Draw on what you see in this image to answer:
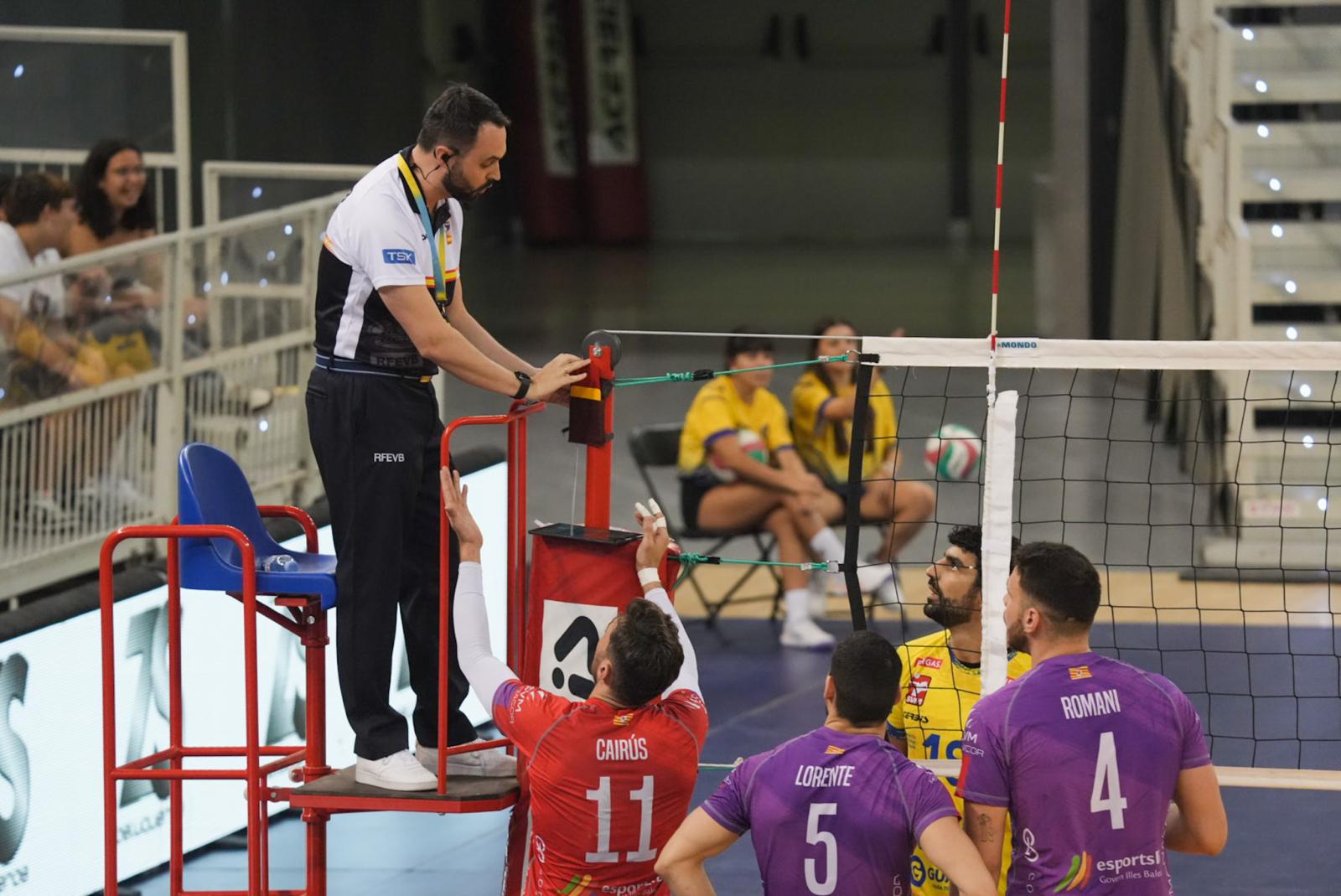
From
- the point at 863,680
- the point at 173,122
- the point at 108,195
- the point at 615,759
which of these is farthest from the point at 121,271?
the point at 863,680

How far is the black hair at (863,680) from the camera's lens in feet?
11.6

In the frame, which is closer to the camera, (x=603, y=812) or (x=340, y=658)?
(x=603, y=812)

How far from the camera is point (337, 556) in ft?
14.1

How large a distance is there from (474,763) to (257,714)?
55 centimetres

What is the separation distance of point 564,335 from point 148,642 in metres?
10.9

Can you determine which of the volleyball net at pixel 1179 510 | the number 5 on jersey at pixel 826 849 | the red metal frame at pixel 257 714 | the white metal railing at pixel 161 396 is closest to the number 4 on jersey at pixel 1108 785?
the number 5 on jersey at pixel 826 849

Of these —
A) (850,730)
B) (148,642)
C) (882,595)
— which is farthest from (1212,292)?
(850,730)

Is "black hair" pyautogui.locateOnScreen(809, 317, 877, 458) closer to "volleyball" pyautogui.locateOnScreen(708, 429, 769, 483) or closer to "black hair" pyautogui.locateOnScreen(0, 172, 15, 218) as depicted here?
"volleyball" pyautogui.locateOnScreen(708, 429, 769, 483)

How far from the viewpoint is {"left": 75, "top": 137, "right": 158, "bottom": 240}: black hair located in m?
6.88

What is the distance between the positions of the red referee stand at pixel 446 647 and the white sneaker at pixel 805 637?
4266 millimetres

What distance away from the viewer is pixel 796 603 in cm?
860

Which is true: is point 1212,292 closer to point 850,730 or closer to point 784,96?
point 850,730

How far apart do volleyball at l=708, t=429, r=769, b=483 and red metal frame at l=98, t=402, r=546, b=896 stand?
411 cm

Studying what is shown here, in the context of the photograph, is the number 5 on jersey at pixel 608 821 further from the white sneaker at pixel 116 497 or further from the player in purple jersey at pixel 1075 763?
the white sneaker at pixel 116 497
